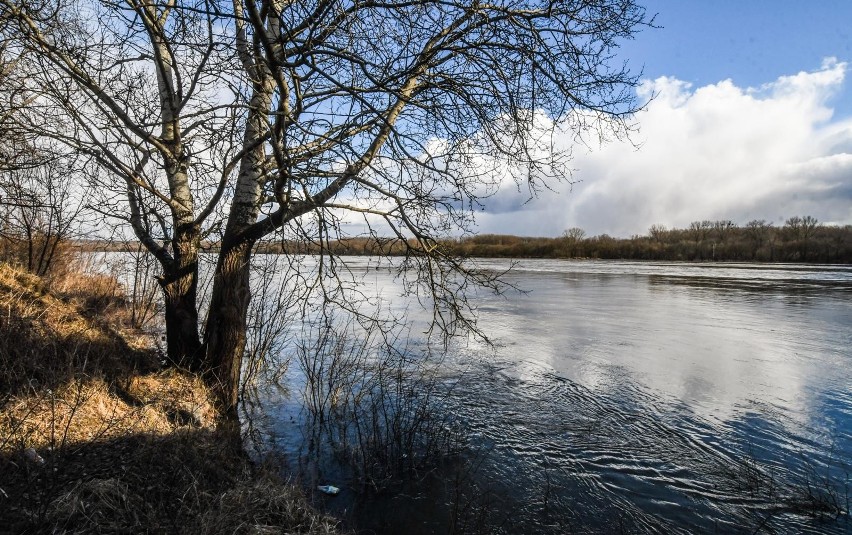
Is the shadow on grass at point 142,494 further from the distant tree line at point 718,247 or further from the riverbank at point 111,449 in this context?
the distant tree line at point 718,247

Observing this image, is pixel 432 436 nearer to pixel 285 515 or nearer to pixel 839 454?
pixel 285 515

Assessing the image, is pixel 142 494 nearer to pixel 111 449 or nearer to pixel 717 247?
pixel 111 449

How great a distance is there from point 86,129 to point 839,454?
32.9 feet

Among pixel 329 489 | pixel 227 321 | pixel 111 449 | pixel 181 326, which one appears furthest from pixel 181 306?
pixel 329 489

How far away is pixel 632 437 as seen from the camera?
659 centimetres

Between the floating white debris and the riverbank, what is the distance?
17.8 inches

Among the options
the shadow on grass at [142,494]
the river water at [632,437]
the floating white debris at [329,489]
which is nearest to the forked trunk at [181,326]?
the river water at [632,437]

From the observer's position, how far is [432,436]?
606 cm

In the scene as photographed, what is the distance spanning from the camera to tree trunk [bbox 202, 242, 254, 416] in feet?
20.6

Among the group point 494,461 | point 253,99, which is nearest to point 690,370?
point 494,461

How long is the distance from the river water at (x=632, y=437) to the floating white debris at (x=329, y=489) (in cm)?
13

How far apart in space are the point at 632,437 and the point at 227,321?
5776mm

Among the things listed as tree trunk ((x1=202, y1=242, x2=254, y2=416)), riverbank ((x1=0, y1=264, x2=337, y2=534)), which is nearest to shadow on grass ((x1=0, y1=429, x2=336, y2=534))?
riverbank ((x1=0, y1=264, x2=337, y2=534))

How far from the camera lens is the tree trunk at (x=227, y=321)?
247 inches
